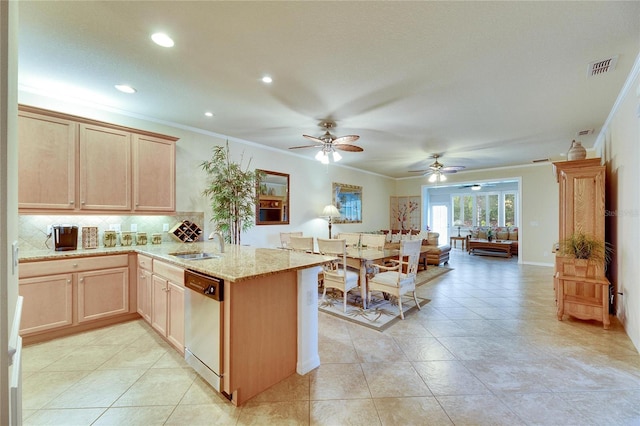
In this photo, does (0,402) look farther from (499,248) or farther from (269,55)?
(499,248)

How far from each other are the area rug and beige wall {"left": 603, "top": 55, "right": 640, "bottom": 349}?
6.99 feet

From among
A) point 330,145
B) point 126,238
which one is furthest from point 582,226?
point 126,238

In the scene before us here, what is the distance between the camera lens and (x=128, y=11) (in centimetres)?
183

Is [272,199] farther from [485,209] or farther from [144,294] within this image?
[485,209]

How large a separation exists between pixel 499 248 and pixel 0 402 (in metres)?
10.4

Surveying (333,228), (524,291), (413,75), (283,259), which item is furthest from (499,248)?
(283,259)

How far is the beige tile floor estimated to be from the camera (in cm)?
177

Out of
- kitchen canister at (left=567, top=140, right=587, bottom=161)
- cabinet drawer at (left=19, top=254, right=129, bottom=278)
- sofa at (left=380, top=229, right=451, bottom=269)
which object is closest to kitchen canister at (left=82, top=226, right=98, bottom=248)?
cabinet drawer at (left=19, top=254, right=129, bottom=278)

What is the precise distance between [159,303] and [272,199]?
3.05 metres

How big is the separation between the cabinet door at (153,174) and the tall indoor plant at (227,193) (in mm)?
Result: 564

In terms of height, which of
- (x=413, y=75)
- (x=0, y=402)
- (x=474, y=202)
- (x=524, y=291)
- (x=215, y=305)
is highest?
(x=413, y=75)

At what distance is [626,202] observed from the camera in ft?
9.75

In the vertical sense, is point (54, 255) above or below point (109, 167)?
below

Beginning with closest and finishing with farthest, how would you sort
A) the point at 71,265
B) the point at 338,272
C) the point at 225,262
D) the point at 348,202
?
the point at 225,262, the point at 71,265, the point at 338,272, the point at 348,202
